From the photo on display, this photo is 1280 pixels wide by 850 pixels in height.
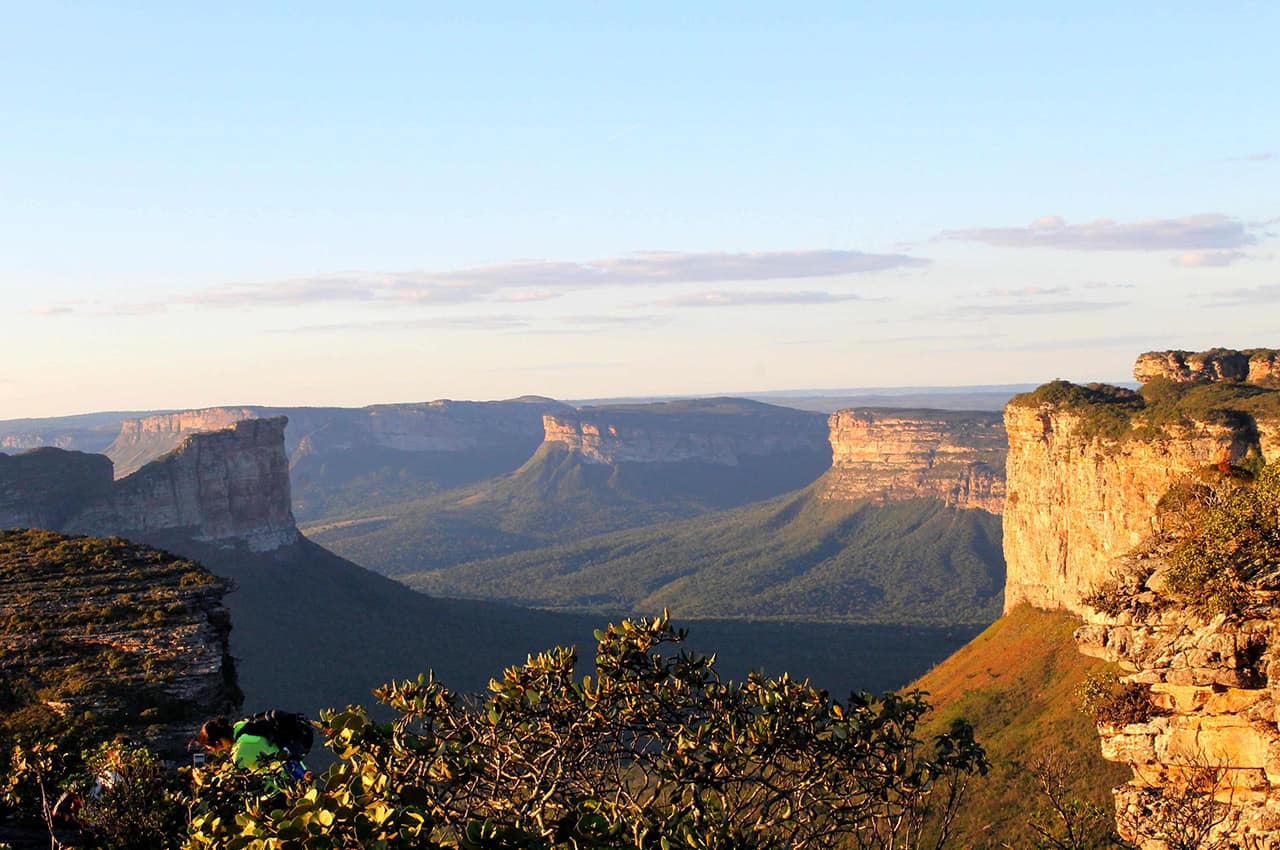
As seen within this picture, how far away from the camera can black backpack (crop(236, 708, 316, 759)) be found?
16438 mm

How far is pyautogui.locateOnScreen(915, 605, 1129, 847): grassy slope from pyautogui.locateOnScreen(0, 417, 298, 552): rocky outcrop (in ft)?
194

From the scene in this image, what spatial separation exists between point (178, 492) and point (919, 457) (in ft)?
305

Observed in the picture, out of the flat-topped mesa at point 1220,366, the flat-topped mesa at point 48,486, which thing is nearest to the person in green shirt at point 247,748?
the flat-topped mesa at point 1220,366

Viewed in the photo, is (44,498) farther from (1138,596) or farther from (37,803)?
(1138,596)

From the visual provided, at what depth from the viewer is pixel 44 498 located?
80.9m

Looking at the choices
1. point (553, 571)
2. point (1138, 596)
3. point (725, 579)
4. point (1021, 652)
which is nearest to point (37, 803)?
point (1138, 596)

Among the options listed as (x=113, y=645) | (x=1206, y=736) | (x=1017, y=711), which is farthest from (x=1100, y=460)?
(x=113, y=645)

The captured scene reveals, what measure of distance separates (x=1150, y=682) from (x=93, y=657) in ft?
82.3

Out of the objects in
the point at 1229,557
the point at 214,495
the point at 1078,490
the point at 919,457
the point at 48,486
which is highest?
the point at 1229,557

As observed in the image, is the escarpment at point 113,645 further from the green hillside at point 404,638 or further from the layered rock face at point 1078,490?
the layered rock face at point 1078,490

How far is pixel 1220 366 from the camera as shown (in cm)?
5638

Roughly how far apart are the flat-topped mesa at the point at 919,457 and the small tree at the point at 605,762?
126 m

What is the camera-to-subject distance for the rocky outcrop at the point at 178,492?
266 feet

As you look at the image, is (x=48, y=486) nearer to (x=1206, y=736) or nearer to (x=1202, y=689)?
(x=1202, y=689)
